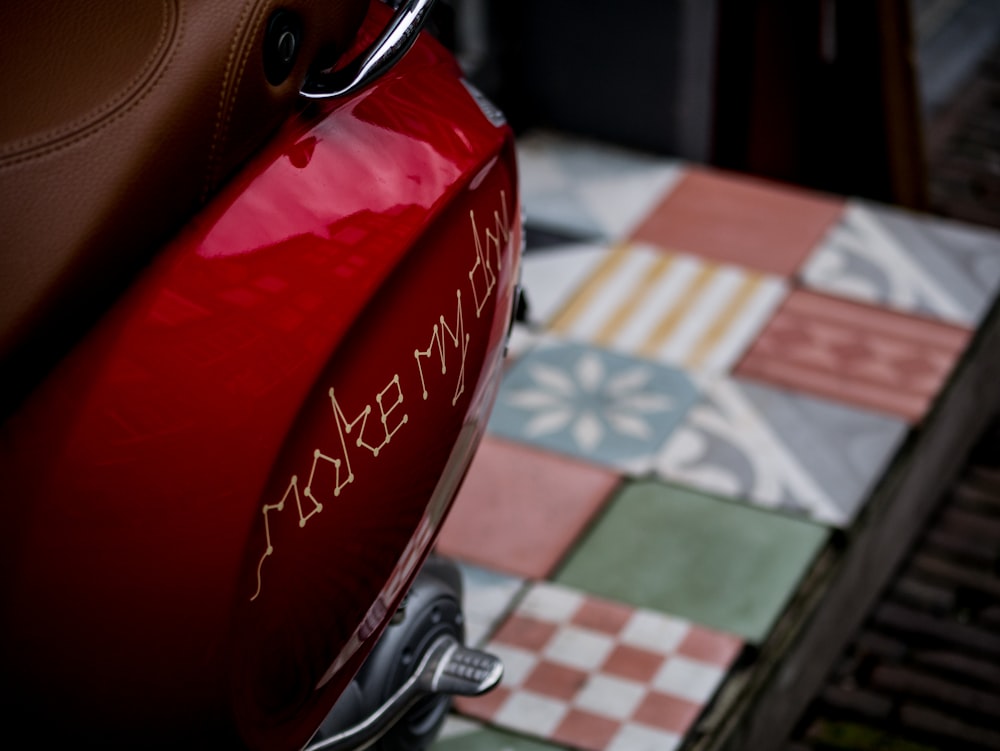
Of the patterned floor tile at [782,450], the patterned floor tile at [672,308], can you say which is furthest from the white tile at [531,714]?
the patterned floor tile at [672,308]

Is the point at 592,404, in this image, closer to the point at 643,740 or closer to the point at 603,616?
the point at 603,616

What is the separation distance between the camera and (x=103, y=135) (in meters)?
1.00

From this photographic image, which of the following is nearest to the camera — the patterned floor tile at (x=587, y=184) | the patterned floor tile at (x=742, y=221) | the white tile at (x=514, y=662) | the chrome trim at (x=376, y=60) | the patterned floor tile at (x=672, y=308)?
the chrome trim at (x=376, y=60)

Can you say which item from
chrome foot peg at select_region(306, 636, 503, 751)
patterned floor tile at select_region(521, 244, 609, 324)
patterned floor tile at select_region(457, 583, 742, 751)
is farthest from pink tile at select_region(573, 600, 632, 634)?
patterned floor tile at select_region(521, 244, 609, 324)

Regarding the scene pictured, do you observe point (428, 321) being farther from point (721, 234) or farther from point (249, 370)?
point (721, 234)

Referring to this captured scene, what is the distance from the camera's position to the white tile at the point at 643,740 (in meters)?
1.72

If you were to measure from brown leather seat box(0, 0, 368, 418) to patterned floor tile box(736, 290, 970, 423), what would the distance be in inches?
56.2

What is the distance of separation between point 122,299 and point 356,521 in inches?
9.2

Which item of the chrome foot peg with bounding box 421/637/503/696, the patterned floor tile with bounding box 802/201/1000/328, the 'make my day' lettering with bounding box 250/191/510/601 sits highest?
the 'make my day' lettering with bounding box 250/191/510/601

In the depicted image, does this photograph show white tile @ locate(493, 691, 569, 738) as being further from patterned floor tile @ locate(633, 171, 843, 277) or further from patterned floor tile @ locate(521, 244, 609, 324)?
patterned floor tile @ locate(633, 171, 843, 277)

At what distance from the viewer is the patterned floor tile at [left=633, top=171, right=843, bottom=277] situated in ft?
8.76

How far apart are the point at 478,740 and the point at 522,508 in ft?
1.45

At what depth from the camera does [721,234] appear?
272cm

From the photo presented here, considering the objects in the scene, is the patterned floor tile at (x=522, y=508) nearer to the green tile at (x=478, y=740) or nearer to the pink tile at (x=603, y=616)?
the pink tile at (x=603, y=616)
